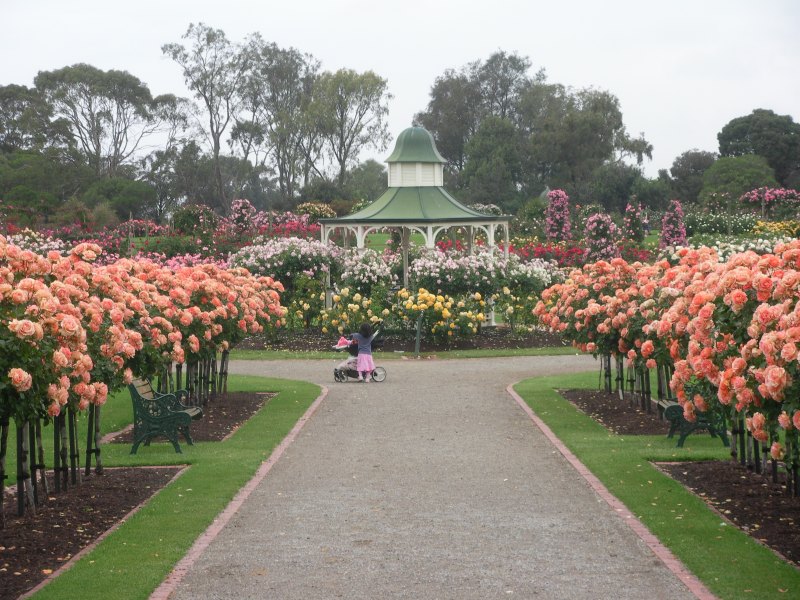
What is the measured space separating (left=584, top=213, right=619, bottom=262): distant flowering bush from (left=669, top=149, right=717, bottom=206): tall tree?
42.0 m

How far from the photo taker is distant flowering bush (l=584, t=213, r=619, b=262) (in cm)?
3628

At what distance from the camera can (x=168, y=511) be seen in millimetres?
9562

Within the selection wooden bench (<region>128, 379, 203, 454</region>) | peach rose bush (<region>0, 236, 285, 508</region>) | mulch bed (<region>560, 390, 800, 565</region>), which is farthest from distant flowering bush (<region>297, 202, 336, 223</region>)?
mulch bed (<region>560, 390, 800, 565</region>)

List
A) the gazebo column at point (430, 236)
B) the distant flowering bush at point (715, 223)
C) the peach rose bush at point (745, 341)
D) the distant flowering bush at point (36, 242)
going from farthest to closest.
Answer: the distant flowering bush at point (715, 223) → the distant flowering bush at point (36, 242) → the gazebo column at point (430, 236) → the peach rose bush at point (745, 341)

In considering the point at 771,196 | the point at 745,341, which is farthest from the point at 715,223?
the point at 745,341

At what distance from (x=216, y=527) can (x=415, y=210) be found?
20.4m

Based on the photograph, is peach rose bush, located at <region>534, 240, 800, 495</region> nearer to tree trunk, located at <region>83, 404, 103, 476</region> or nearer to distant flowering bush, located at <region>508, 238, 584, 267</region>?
tree trunk, located at <region>83, 404, 103, 476</region>

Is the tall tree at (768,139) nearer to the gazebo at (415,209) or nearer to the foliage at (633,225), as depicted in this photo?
the foliage at (633,225)

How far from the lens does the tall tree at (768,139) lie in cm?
7756

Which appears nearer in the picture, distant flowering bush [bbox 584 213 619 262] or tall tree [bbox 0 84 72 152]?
distant flowering bush [bbox 584 213 619 262]

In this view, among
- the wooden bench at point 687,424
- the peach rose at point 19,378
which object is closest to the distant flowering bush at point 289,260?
the wooden bench at point 687,424

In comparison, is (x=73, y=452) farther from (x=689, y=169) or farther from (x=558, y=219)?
(x=689, y=169)

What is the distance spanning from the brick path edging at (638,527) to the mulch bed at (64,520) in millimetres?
4102

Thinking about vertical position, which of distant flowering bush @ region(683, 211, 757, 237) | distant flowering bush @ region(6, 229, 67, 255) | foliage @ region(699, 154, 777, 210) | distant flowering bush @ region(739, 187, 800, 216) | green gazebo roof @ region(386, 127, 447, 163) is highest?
foliage @ region(699, 154, 777, 210)
